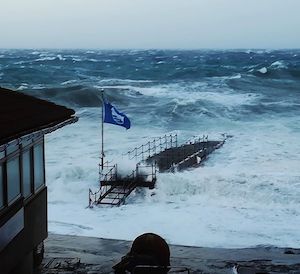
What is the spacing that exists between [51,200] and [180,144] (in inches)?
494

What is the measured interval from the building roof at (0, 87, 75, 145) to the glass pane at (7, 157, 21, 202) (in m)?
0.73

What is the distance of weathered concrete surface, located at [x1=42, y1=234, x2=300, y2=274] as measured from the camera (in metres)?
13.1

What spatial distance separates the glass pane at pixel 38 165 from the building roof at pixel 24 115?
80cm

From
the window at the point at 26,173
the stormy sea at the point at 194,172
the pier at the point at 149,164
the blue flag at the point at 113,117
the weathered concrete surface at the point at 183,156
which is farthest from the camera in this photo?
the weathered concrete surface at the point at 183,156

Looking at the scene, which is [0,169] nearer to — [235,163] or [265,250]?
[265,250]

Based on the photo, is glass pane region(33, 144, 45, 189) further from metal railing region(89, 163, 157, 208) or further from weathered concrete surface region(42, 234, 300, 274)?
metal railing region(89, 163, 157, 208)

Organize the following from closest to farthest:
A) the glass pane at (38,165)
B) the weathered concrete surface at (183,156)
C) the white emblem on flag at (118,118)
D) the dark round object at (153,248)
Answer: the glass pane at (38,165) → the dark round object at (153,248) → the white emblem on flag at (118,118) → the weathered concrete surface at (183,156)

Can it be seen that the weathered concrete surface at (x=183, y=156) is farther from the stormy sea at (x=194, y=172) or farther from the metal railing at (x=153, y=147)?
the metal railing at (x=153, y=147)

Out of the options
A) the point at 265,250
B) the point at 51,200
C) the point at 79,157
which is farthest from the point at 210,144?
the point at 265,250

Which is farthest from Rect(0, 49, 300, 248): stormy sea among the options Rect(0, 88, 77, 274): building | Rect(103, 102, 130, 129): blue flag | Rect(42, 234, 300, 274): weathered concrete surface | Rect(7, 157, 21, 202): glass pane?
Rect(7, 157, 21, 202): glass pane

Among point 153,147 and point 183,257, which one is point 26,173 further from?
point 153,147

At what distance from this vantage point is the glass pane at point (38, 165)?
10141 millimetres

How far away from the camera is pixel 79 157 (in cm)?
2934

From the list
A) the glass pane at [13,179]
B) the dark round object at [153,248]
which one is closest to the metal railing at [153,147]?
the dark round object at [153,248]
